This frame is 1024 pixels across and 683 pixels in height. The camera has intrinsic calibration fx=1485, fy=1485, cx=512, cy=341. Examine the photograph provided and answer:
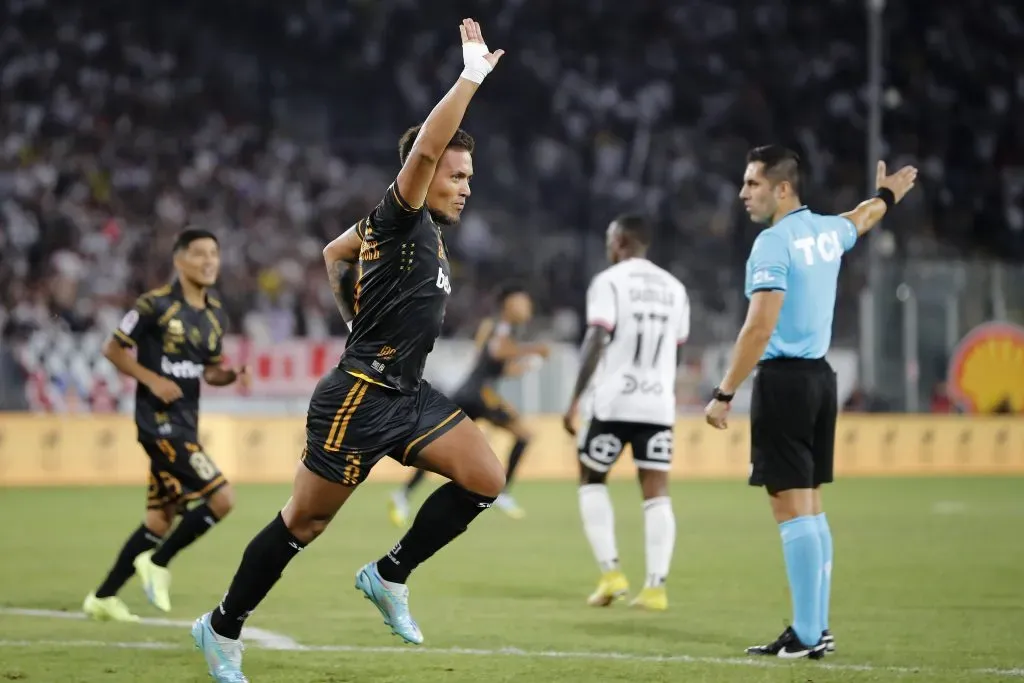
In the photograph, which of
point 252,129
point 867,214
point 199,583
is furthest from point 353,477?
point 252,129

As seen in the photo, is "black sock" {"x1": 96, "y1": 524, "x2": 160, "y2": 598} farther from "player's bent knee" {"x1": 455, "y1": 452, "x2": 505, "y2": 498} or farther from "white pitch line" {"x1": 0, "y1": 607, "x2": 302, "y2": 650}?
"player's bent knee" {"x1": 455, "y1": 452, "x2": 505, "y2": 498}

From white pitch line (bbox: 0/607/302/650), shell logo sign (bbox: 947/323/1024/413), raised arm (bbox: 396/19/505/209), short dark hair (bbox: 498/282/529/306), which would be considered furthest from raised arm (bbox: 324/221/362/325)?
shell logo sign (bbox: 947/323/1024/413)

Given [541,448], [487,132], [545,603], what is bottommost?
[545,603]

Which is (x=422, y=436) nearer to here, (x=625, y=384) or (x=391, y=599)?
(x=391, y=599)

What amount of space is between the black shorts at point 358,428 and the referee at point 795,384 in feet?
5.46

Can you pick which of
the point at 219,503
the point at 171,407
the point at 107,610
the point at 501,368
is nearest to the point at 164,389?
the point at 171,407

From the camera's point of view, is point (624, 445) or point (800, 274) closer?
point (800, 274)

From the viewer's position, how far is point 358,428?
6523 millimetres

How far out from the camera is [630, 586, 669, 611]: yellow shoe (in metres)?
9.71

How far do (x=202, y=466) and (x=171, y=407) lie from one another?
0.46 metres

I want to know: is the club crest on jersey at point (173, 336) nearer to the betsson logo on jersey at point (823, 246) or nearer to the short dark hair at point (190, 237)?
the short dark hair at point (190, 237)

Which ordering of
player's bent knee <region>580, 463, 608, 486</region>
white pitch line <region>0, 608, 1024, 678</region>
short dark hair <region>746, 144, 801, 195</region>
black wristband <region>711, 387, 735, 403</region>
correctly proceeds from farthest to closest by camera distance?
player's bent knee <region>580, 463, 608, 486</region> → short dark hair <region>746, 144, 801, 195</region> → black wristband <region>711, 387, 735, 403</region> → white pitch line <region>0, 608, 1024, 678</region>

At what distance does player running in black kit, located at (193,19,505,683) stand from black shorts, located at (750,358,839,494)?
1.67 meters

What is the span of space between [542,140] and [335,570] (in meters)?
20.9
